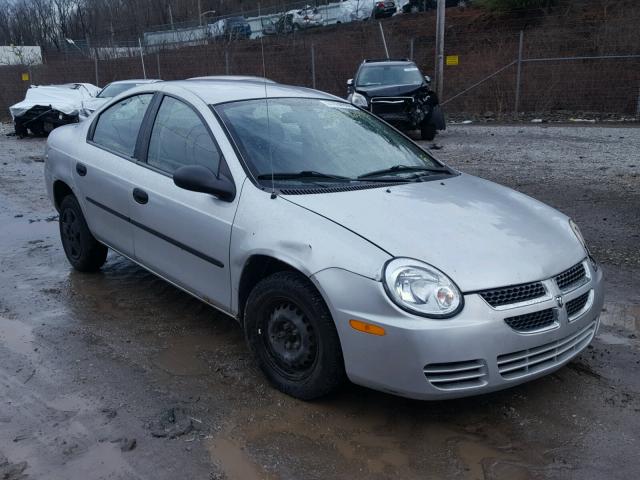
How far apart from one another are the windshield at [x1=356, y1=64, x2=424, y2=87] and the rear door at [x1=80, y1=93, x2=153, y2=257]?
10499 mm

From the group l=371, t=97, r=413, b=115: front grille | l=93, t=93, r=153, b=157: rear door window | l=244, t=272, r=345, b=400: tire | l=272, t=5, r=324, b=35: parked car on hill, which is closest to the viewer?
l=244, t=272, r=345, b=400: tire

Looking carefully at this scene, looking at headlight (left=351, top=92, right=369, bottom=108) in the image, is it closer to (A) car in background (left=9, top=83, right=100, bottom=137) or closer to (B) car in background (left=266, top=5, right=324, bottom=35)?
(A) car in background (left=9, top=83, right=100, bottom=137)

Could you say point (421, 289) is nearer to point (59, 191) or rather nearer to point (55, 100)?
point (59, 191)

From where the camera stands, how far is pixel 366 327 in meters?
3.04

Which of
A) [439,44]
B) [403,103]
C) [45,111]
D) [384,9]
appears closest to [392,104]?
[403,103]

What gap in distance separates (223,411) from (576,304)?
6.20 feet

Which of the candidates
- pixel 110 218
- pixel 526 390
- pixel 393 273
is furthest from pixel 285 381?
pixel 110 218

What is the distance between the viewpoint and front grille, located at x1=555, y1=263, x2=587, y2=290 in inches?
131

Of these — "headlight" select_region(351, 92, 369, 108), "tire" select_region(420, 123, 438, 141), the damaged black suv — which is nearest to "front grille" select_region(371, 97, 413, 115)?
the damaged black suv

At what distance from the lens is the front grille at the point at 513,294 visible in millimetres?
3051

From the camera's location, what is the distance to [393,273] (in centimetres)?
304

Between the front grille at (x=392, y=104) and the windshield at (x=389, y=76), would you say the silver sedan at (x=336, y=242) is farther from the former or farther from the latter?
the windshield at (x=389, y=76)

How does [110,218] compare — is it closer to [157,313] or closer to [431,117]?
[157,313]

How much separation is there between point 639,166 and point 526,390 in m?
7.56
